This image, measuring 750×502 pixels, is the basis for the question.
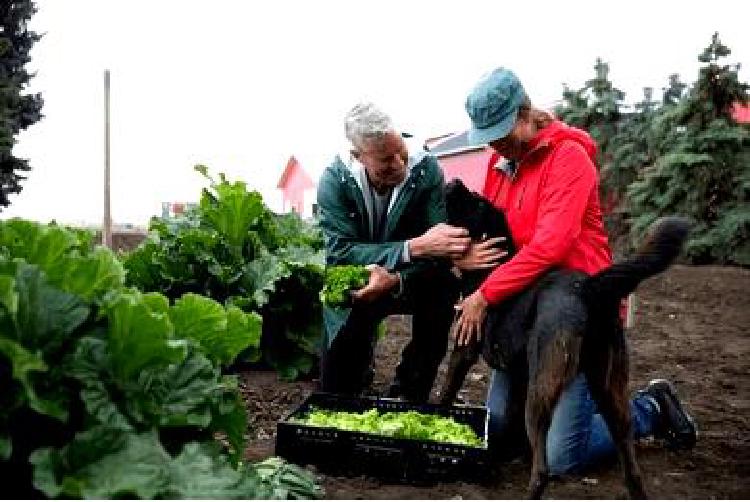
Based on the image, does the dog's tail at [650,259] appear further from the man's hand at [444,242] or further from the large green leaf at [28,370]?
the large green leaf at [28,370]

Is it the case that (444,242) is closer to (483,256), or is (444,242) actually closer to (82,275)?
(483,256)

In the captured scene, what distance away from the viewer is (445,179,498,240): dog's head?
394 centimetres

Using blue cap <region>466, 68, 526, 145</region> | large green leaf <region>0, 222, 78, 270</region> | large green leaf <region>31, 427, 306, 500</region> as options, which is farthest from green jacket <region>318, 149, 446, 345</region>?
large green leaf <region>31, 427, 306, 500</region>

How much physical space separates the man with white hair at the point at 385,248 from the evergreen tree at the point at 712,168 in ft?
41.9

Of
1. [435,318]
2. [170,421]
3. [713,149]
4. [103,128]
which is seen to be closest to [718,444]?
[435,318]

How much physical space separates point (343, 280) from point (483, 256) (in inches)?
37.5

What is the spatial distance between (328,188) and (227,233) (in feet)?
7.28

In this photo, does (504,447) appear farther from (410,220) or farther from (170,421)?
(170,421)

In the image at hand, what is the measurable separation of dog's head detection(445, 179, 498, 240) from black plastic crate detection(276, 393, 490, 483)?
0.87 meters

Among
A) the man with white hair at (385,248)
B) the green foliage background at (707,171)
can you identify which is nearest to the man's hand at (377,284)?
the man with white hair at (385,248)

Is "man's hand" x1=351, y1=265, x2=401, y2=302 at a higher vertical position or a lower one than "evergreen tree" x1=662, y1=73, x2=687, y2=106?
lower

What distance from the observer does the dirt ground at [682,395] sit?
3.79 meters

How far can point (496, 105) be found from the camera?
11.6 ft

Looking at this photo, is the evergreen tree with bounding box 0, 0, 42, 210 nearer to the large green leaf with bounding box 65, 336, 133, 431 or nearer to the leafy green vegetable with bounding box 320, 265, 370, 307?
the leafy green vegetable with bounding box 320, 265, 370, 307
